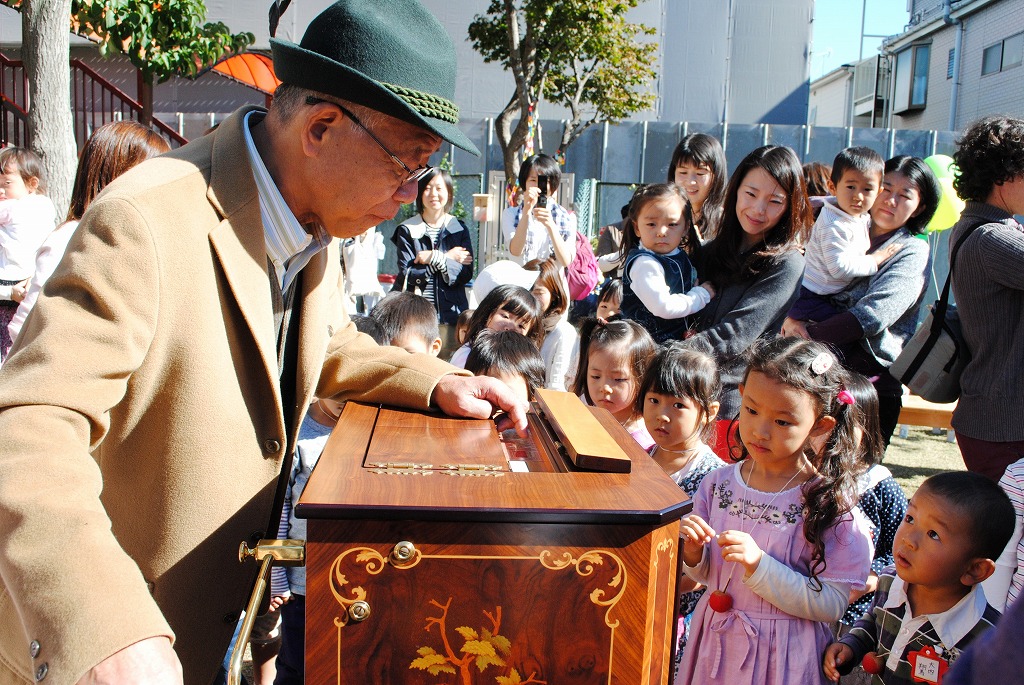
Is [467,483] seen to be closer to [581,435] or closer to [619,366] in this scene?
[581,435]

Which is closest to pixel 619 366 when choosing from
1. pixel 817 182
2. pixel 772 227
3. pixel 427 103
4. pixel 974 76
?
pixel 772 227

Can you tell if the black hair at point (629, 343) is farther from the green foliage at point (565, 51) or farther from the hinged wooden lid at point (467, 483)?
the green foliage at point (565, 51)

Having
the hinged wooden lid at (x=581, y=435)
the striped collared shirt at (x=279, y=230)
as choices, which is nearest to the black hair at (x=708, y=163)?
the hinged wooden lid at (x=581, y=435)

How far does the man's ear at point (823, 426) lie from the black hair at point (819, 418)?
11mm

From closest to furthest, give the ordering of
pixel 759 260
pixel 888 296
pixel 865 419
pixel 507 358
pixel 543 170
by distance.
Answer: pixel 865 419
pixel 507 358
pixel 759 260
pixel 888 296
pixel 543 170

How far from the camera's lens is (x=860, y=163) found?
3.82 metres

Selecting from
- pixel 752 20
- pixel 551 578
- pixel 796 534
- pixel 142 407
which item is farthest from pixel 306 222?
pixel 752 20

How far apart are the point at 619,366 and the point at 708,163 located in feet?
4.31

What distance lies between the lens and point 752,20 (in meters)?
22.2

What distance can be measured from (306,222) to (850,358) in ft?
8.78

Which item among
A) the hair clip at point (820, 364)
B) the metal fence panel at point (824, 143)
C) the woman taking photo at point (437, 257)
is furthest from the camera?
the metal fence panel at point (824, 143)

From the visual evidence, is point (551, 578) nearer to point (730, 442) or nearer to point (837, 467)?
point (837, 467)

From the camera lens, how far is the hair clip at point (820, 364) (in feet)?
7.74

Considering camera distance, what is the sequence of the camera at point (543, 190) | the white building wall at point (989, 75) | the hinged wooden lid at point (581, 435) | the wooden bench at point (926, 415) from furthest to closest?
the white building wall at point (989, 75)
the camera at point (543, 190)
the wooden bench at point (926, 415)
the hinged wooden lid at point (581, 435)
